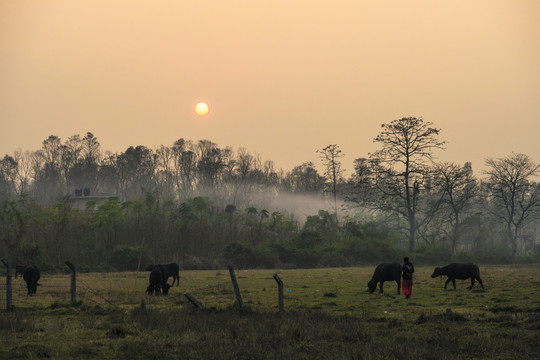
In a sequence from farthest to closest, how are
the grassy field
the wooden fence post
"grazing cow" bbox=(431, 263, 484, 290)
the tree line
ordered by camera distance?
the tree line
"grazing cow" bbox=(431, 263, 484, 290)
the wooden fence post
the grassy field

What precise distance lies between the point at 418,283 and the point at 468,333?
18715mm

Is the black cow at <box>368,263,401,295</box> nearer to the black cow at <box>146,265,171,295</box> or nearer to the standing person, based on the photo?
the standing person

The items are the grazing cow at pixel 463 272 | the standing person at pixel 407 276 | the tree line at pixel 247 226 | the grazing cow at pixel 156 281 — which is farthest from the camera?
the tree line at pixel 247 226

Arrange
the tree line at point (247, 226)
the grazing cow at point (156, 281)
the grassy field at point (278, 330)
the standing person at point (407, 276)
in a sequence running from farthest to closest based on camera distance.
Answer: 1. the tree line at point (247, 226)
2. the grazing cow at point (156, 281)
3. the standing person at point (407, 276)
4. the grassy field at point (278, 330)

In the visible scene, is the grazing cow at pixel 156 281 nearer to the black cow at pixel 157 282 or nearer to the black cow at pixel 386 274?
the black cow at pixel 157 282

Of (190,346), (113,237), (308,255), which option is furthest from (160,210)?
(190,346)

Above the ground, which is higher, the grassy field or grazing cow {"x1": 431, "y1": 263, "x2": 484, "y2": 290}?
grazing cow {"x1": 431, "y1": 263, "x2": 484, "y2": 290}

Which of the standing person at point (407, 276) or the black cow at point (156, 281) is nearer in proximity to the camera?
the standing person at point (407, 276)

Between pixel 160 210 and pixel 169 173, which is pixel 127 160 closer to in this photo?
pixel 169 173

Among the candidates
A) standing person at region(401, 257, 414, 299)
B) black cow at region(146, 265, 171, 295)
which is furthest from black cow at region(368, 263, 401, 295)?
black cow at region(146, 265, 171, 295)

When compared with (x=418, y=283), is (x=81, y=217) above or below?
above

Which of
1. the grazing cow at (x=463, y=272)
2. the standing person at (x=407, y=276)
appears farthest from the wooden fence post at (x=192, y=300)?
the grazing cow at (x=463, y=272)

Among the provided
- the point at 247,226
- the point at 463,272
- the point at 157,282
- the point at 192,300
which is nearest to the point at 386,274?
the point at 463,272

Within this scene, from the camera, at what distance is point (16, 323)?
17.4 m
